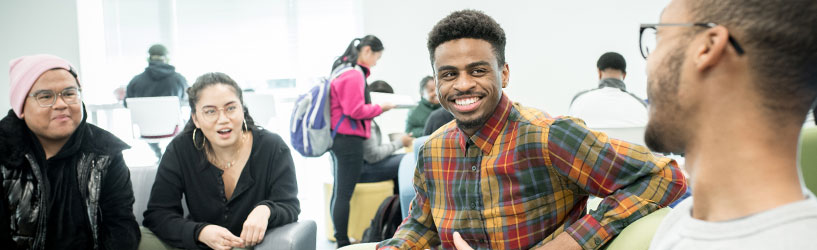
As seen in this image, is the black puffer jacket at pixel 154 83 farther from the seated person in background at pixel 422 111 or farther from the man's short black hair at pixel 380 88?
the seated person in background at pixel 422 111

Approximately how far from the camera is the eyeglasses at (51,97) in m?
1.76

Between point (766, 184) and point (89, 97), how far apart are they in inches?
290

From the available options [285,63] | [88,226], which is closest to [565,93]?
[285,63]

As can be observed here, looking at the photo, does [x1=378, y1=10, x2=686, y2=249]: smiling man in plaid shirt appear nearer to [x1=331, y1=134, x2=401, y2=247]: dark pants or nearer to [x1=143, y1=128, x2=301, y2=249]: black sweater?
[x1=143, y1=128, x2=301, y2=249]: black sweater

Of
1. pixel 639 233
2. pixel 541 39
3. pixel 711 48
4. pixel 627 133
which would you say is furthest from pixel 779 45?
pixel 541 39

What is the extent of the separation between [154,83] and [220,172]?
3.57 meters

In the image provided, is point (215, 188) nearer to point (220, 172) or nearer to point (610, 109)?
point (220, 172)

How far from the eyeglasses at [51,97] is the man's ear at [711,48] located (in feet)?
6.15

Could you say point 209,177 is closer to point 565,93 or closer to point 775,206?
point 775,206

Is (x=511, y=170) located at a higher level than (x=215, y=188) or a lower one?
higher

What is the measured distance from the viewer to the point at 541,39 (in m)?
5.93

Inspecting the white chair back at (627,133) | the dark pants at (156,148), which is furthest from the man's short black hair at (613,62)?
the dark pants at (156,148)

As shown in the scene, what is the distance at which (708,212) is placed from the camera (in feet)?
2.09

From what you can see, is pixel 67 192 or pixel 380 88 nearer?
pixel 67 192
